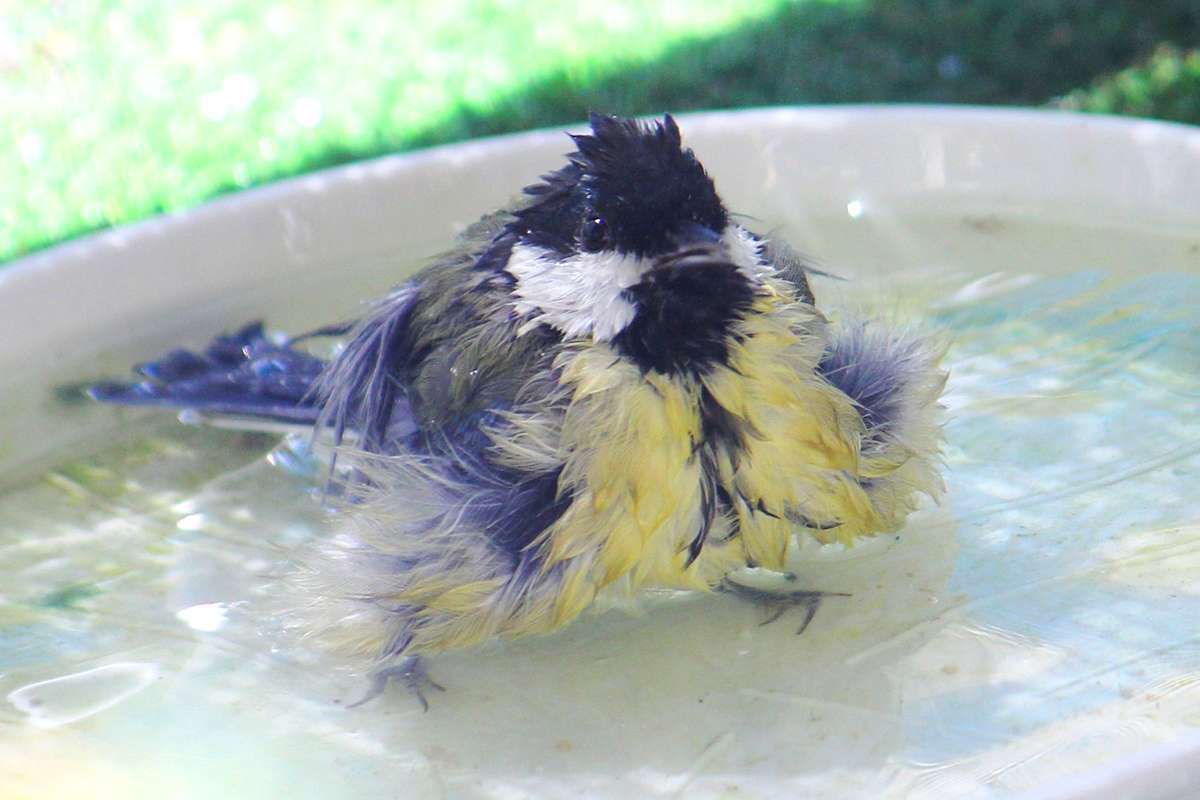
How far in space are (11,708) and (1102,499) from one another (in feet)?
6.03

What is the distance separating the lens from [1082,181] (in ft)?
10.6

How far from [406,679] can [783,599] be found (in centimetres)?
63

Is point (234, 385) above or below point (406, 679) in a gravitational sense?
above

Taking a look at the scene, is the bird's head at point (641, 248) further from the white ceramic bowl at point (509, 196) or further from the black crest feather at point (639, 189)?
the white ceramic bowl at point (509, 196)

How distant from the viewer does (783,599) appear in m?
2.32

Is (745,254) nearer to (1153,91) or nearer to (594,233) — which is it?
(594,233)

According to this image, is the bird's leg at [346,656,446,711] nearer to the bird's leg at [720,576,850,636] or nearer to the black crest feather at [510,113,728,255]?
the bird's leg at [720,576,850,636]

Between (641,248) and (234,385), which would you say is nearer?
(641,248)

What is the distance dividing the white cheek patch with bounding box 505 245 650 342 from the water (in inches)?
22.4

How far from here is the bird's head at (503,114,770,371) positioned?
1.92 m

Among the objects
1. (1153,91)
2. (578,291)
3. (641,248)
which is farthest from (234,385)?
(1153,91)

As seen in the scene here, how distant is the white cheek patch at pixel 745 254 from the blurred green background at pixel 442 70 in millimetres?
2899

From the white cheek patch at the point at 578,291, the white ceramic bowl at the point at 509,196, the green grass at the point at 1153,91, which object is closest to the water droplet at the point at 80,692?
the white ceramic bowl at the point at 509,196

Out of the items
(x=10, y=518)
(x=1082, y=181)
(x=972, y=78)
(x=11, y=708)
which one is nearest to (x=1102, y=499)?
(x=1082, y=181)
